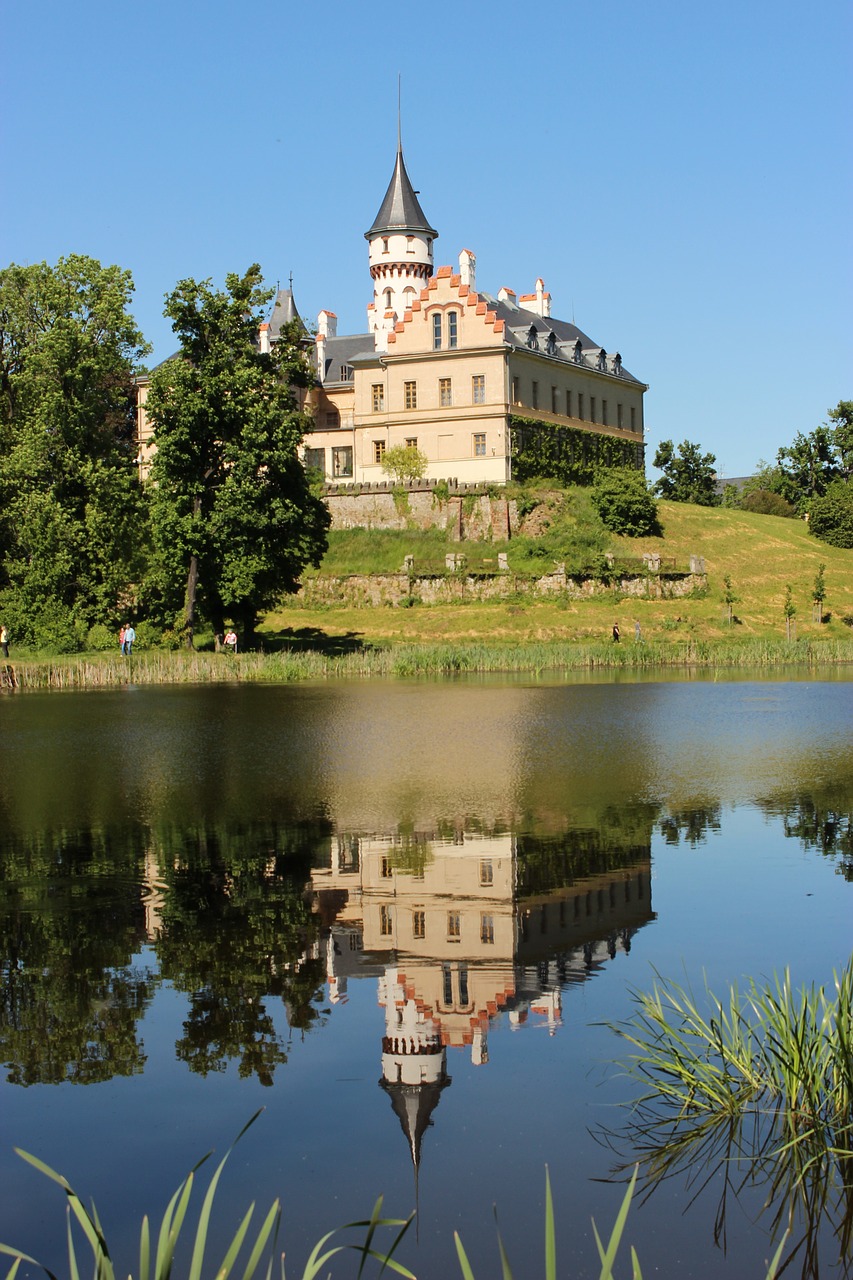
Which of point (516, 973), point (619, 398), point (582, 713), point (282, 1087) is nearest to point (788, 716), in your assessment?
point (582, 713)

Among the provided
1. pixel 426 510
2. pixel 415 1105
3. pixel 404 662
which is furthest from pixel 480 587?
pixel 415 1105

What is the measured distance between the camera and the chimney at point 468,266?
235 ft

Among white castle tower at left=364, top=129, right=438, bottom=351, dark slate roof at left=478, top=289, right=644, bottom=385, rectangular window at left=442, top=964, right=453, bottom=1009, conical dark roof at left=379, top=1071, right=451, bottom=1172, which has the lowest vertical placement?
conical dark roof at left=379, top=1071, right=451, bottom=1172

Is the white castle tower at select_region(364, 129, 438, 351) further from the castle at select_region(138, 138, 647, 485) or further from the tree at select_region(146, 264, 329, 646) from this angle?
the tree at select_region(146, 264, 329, 646)

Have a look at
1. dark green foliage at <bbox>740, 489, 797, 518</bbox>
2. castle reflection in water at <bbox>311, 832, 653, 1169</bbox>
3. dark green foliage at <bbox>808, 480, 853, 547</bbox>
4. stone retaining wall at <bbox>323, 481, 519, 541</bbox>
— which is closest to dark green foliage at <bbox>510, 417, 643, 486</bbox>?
stone retaining wall at <bbox>323, 481, 519, 541</bbox>

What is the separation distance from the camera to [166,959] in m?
9.57

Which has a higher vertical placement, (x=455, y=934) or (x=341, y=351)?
(x=341, y=351)

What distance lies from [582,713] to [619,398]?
55.0 metres

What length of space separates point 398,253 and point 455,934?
76.1 meters

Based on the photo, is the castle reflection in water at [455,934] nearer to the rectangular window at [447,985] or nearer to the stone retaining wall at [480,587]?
the rectangular window at [447,985]

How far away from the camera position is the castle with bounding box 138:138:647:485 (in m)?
67.8

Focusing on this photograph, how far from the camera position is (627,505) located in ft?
204

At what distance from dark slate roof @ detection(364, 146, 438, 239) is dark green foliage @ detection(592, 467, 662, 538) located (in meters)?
26.4

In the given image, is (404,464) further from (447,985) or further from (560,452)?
(447,985)
